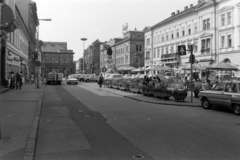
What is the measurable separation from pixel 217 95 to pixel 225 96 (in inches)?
21.6

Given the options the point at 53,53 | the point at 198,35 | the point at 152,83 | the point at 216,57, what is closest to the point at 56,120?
the point at 152,83

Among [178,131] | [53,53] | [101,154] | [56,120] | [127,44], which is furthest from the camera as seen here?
[53,53]

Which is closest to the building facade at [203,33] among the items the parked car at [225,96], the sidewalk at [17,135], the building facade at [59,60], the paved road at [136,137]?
the parked car at [225,96]

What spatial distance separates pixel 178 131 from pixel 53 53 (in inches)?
4609

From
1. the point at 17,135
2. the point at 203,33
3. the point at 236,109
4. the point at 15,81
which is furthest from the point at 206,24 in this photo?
the point at 17,135

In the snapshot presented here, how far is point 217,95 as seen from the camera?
1262 cm

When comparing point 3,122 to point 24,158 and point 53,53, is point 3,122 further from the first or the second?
point 53,53

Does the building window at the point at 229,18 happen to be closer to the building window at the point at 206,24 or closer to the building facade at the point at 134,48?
the building window at the point at 206,24

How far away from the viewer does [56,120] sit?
9.73 m

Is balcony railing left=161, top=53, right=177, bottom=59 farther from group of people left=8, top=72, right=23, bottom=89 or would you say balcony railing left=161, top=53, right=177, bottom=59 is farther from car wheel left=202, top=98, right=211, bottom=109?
car wheel left=202, top=98, right=211, bottom=109

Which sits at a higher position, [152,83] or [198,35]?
[198,35]

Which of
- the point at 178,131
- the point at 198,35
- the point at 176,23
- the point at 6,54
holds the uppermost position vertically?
the point at 176,23

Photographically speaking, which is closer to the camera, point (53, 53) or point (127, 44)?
point (127, 44)

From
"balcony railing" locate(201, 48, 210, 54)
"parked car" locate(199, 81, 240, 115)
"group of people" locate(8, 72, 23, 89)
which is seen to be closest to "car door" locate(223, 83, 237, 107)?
"parked car" locate(199, 81, 240, 115)
